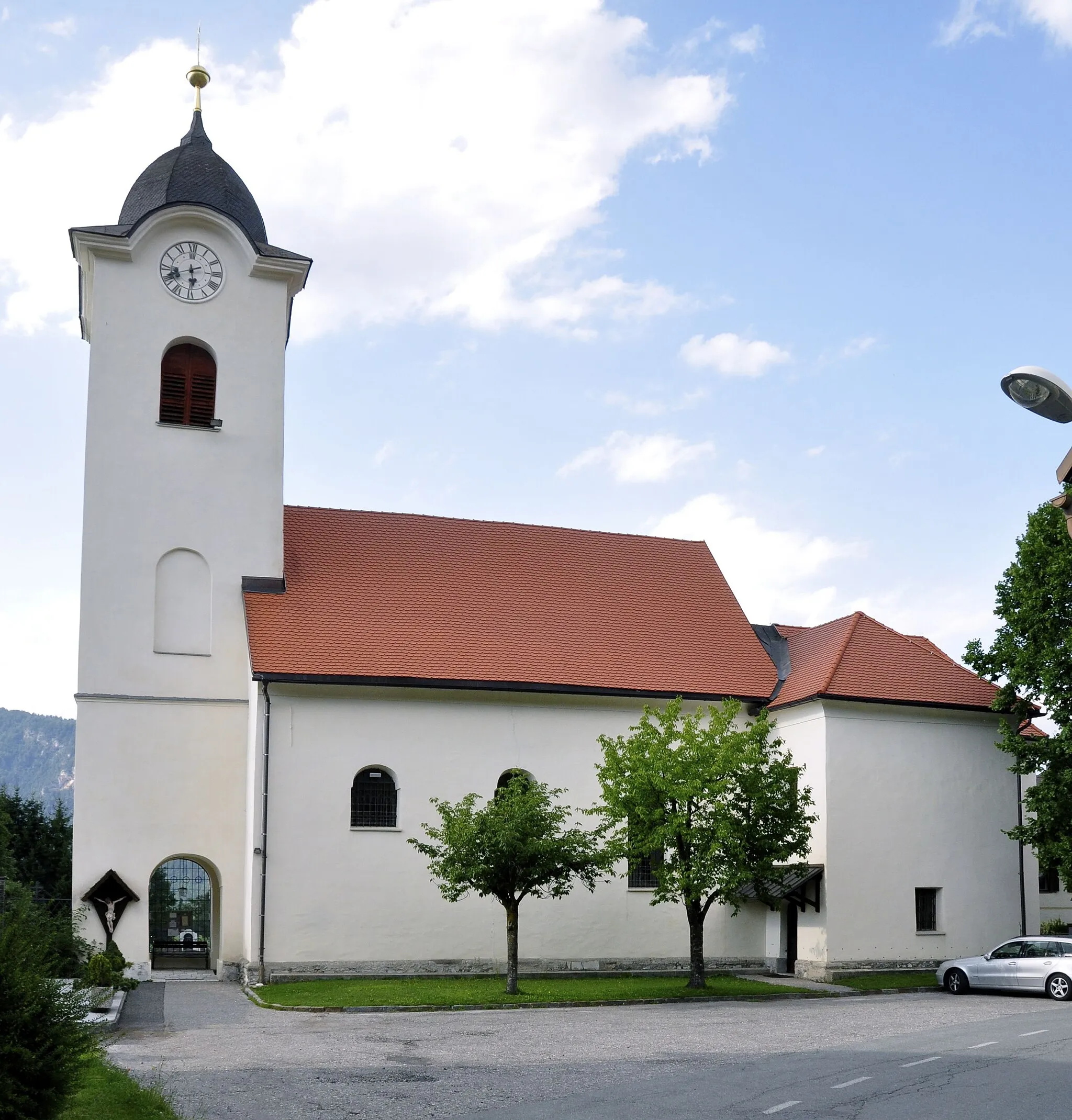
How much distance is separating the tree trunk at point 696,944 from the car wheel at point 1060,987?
653 cm

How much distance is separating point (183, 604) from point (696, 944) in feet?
45.3

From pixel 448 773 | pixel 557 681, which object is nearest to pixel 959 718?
pixel 557 681

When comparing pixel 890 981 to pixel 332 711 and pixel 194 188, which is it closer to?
pixel 332 711

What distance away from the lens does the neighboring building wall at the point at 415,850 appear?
27.6 metres

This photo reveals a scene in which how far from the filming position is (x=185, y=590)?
30.0 meters

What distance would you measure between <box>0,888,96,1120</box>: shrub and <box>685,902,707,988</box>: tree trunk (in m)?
17.9

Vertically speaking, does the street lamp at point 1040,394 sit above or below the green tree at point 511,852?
above

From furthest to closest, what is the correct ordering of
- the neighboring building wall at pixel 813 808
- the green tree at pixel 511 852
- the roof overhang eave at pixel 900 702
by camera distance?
the roof overhang eave at pixel 900 702 → the neighboring building wall at pixel 813 808 → the green tree at pixel 511 852

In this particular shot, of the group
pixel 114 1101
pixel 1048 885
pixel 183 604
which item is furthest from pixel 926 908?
pixel 114 1101

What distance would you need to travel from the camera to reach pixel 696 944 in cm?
2652

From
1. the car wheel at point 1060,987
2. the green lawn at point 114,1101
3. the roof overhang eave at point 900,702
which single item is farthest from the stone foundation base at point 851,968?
the green lawn at point 114,1101

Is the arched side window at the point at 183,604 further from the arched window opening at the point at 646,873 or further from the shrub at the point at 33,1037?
the shrub at the point at 33,1037

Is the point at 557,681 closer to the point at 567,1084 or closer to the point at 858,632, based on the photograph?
the point at 858,632

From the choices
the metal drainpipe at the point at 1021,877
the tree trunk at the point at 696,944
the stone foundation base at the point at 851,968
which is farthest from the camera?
the metal drainpipe at the point at 1021,877
